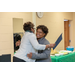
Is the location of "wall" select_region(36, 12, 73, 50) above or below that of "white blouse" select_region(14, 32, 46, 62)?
above

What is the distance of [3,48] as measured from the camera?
266 cm

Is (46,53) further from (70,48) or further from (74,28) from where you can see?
(74,28)

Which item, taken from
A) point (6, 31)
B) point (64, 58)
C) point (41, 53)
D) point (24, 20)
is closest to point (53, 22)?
point (24, 20)

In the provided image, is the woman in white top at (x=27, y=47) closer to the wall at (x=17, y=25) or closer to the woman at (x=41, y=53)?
the woman at (x=41, y=53)

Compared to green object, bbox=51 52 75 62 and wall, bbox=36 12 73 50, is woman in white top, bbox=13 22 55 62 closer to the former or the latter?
green object, bbox=51 52 75 62

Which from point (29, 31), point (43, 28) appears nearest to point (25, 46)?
point (29, 31)

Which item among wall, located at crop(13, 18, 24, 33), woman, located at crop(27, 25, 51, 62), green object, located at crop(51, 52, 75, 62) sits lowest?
green object, located at crop(51, 52, 75, 62)

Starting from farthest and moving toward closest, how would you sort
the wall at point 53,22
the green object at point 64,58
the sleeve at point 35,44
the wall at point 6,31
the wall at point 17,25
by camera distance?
the wall at point 53,22 → the wall at point 17,25 → the wall at point 6,31 → the green object at point 64,58 → the sleeve at point 35,44

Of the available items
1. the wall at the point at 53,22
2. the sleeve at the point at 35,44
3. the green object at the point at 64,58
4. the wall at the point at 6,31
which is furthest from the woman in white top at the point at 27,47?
the wall at the point at 53,22

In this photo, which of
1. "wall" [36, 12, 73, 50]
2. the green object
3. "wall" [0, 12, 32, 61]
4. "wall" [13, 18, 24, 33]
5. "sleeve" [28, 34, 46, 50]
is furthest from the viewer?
"wall" [36, 12, 73, 50]

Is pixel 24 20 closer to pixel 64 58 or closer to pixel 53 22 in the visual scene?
pixel 53 22

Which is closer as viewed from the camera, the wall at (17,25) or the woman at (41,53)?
the woman at (41,53)

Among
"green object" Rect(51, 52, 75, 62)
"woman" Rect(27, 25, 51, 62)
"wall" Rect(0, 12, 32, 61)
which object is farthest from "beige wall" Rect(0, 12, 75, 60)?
"woman" Rect(27, 25, 51, 62)

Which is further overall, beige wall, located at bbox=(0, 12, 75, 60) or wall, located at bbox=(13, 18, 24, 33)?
wall, located at bbox=(13, 18, 24, 33)
